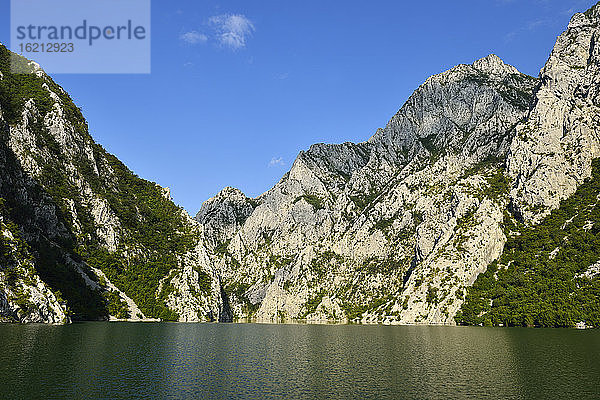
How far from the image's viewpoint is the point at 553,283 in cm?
16912

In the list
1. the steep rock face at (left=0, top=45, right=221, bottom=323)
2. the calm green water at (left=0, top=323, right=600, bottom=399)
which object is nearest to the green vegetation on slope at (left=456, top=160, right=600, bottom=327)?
the calm green water at (left=0, top=323, right=600, bottom=399)

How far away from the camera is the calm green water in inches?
1620

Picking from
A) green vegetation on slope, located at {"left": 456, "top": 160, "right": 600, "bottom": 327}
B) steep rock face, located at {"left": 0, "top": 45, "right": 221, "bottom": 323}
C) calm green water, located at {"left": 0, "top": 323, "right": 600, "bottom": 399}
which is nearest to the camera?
calm green water, located at {"left": 0, "top": 323, "right": 600, "bottom": 399}

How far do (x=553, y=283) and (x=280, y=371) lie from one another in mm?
151308

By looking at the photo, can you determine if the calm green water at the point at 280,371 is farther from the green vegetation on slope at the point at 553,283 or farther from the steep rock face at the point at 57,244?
the green vegetation on slope at the point at 553,283

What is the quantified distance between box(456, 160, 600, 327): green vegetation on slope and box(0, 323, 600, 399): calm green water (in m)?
86.4

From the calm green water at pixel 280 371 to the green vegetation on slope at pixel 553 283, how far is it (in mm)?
86359

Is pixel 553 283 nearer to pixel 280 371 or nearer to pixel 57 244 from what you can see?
pixel 280 371

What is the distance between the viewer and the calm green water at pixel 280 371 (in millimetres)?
41156

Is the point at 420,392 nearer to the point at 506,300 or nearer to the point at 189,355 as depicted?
the point at 189,355

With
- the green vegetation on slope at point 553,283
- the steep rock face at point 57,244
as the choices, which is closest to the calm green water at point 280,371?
the steep rock face at point 57,244

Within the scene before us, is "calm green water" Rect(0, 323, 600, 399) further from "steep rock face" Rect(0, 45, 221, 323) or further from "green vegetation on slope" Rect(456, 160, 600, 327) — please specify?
"green vegetation on slope" Rect(456, 160, 600, 327)

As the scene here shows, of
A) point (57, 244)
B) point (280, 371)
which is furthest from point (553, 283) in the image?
point (57, 244)

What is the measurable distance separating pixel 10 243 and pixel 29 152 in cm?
7962
